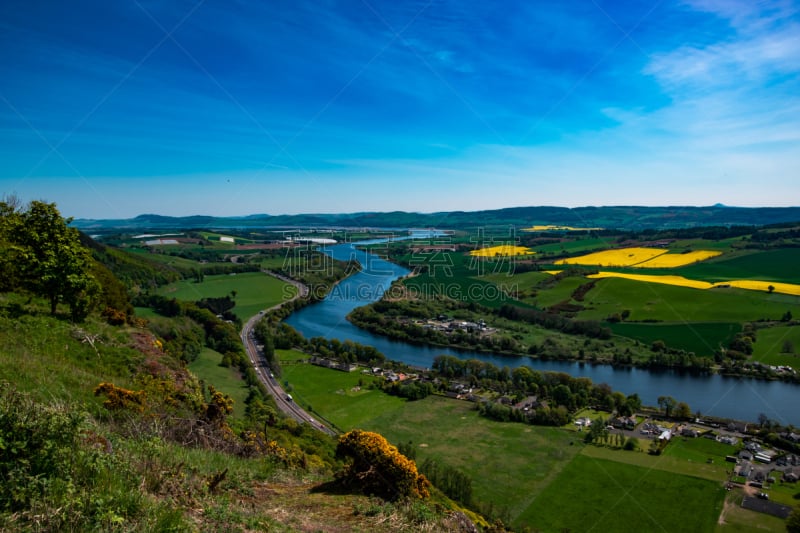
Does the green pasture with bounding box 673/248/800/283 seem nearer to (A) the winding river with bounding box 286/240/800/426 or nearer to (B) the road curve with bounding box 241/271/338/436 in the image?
(A) the winding river with bounding box 286/240/800/426

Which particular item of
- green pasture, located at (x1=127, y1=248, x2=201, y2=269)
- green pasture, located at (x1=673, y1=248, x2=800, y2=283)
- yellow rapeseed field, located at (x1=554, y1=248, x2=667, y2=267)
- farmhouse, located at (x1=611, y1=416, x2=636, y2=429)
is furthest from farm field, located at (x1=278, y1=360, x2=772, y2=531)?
green pasture, located at (x1=127, y1=248, x2=201, y2=269)

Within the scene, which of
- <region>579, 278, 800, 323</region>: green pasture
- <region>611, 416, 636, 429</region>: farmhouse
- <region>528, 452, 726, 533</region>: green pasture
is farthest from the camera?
<region>579, 278, 800, 323</region>: green pasture

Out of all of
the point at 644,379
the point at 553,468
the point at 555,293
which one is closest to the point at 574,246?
the point at 555,293

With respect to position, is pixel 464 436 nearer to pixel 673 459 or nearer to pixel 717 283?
pixel 673 459

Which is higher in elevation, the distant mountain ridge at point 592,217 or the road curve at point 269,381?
the distant mountain ridge at point 592,217

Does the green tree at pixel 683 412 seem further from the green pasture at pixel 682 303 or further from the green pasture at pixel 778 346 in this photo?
the green pasture at pixel 682 303

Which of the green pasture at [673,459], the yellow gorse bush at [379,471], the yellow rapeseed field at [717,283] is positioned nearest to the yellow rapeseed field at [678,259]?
the yellow rapeseed field at [717,283]
